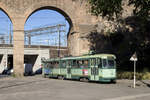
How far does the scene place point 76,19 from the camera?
3506cm

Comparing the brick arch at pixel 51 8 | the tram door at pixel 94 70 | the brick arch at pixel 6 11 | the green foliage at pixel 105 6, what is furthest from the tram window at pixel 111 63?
the brick arch at pixel 6 11

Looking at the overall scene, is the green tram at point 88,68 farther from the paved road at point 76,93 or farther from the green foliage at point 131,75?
the paved road at point 76,93

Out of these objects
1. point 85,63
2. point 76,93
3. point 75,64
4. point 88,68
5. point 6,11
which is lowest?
point 76,93

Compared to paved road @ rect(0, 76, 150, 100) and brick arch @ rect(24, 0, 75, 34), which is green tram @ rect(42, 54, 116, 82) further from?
brick arch @ rect(24, 0, 75, 34)

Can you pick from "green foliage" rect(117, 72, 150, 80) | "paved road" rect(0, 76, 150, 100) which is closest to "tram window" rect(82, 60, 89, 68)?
"green foliage" rect(117, 72, 150, 80)

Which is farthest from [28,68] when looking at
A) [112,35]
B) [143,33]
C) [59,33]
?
[143,33]

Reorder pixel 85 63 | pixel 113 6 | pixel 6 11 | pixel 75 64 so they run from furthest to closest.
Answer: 1. pixel 6 11
2. pixel 75 64
3. pixel 85 63
4. pixel 113 6

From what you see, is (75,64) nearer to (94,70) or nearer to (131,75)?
(94,70)

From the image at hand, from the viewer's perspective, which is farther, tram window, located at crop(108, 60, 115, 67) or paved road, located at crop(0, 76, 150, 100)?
tram window, located at crop(108, 60, 115, 67)

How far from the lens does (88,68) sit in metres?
22.9

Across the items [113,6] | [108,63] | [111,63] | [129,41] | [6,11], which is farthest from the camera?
[129,41]

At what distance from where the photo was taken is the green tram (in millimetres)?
21359

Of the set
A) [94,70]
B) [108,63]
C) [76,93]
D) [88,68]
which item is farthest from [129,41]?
[76,93]

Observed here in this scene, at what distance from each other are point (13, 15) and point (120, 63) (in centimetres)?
1572
